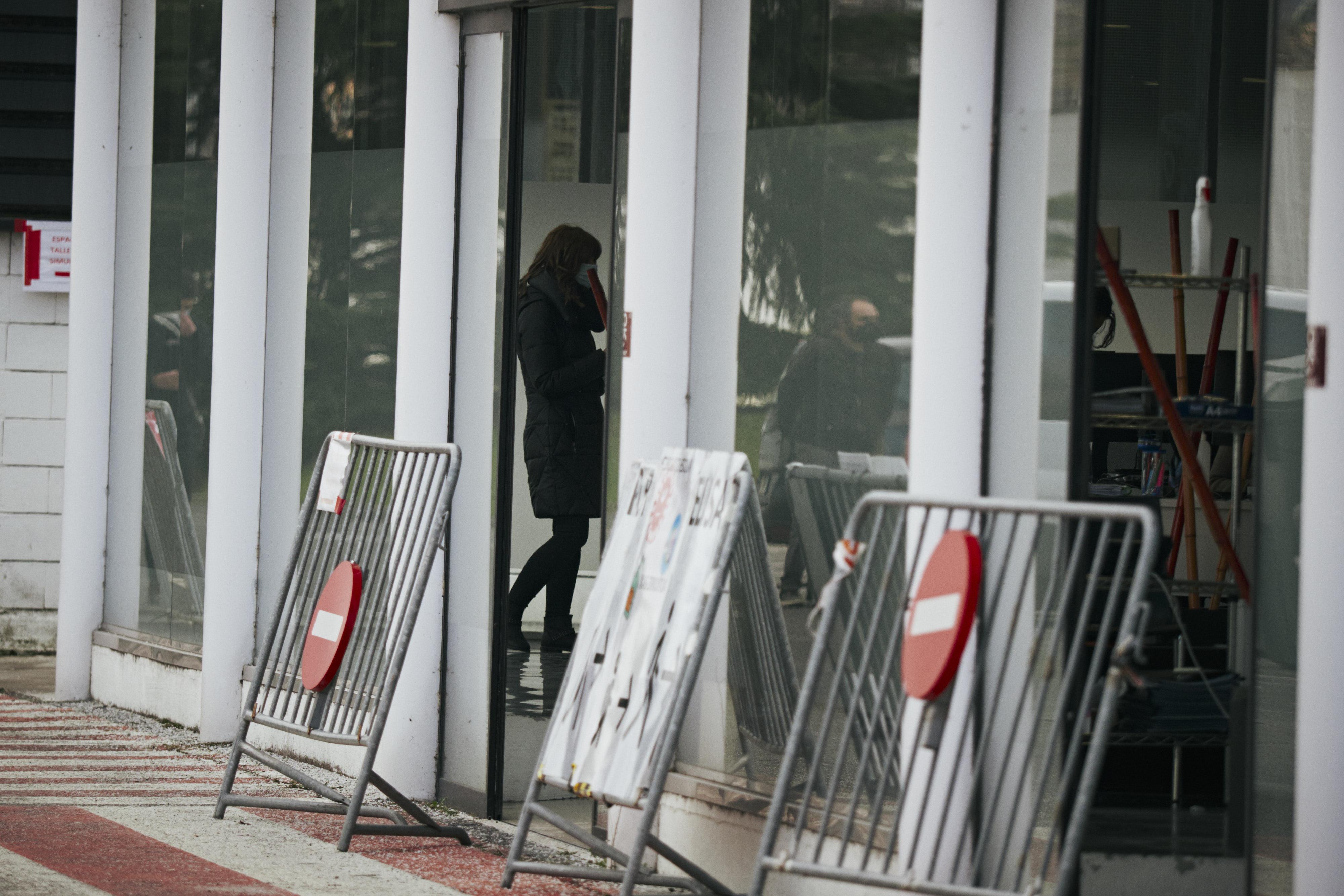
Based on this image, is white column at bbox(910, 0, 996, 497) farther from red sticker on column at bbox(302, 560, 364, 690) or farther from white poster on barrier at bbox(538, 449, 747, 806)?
red sticker on column at bbox(302, 560, 364, 690)

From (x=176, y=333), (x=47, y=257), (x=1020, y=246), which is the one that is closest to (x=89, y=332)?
(x=176, y=333)

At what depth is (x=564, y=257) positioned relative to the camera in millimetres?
6270

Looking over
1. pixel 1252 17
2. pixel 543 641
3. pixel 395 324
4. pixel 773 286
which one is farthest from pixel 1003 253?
pixel 1252 17

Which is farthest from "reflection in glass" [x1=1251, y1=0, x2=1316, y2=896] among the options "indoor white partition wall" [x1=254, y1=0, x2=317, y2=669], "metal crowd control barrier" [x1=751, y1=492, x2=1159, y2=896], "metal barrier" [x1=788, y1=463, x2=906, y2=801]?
"indoor white partition wall" [x1=254, y1=0, x2=317, y2=669]

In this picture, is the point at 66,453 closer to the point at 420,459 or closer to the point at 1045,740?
the point at 420,459

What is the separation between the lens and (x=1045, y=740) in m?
4.09

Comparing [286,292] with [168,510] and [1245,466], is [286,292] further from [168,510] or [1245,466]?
[1245,466]

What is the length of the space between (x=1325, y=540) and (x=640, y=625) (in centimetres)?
168

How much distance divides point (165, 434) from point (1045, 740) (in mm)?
4691

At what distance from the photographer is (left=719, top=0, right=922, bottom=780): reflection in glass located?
443 centimetres

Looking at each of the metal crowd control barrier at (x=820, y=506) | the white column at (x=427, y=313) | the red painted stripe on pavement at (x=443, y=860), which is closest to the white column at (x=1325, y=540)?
the metal crowd control barrier at (x=820, y=506)

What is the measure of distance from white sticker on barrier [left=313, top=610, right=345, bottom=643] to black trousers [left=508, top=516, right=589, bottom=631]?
128cm

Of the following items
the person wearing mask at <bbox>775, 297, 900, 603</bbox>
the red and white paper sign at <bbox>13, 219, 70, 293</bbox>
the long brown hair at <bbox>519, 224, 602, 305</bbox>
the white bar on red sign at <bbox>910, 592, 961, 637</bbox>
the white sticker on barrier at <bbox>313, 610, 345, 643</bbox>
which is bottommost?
the white sticker on barrier at <bbox>313, 610, 345, 643</bbox>

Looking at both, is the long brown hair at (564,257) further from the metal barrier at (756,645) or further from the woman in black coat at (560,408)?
the metal barrier at (756,645)
